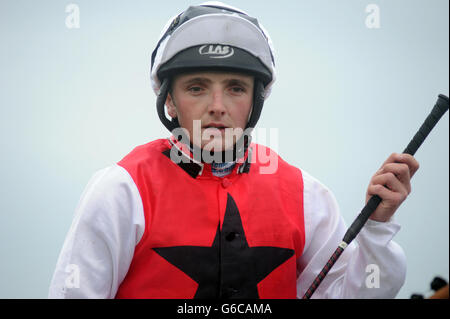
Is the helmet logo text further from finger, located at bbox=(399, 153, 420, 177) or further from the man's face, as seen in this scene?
finger, located at bbox=(399, 153, 420, 177)

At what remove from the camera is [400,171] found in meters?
1.34

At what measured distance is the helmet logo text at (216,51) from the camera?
1430 mm

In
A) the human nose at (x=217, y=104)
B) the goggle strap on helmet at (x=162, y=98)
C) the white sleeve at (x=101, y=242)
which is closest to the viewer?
the white sleeve at (x=101, y=242)

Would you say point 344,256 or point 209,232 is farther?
point 344,256

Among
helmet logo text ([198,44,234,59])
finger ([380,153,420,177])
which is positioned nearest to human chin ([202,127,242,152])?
helmet logo text ([198,44,234,59])

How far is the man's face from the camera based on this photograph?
1435mm

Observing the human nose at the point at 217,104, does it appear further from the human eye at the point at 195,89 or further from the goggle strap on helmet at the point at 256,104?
the goggle strap on helmet at the point at 256,104

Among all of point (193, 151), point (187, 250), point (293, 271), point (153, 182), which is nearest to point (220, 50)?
point (193, 151)

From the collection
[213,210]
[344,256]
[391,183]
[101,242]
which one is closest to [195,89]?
[213,210]

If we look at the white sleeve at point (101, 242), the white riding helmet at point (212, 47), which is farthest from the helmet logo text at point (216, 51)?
the white sleeve at point (101, 242)

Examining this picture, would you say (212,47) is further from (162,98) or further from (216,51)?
(162,98)

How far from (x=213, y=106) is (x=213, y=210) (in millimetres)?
316

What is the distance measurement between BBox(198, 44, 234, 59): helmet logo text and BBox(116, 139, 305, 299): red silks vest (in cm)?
31
